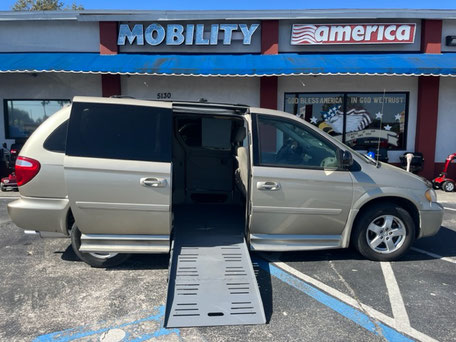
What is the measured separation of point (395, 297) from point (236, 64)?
23.0 ft

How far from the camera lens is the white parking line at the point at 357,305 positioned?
2.96 metres

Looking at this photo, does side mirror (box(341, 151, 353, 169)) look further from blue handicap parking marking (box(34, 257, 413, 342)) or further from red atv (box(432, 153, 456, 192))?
red atv (box(432, 153, 456, 192))

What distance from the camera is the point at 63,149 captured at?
390 cm

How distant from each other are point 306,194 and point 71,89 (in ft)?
28.4

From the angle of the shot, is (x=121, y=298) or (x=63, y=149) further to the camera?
(x=63, y=149)

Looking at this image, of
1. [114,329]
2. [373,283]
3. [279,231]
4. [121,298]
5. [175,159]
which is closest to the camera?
[114,329]

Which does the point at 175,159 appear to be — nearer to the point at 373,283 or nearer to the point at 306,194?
the point at 306,194

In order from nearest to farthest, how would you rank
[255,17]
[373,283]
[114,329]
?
[114,329]
[373,283]
[255,17]

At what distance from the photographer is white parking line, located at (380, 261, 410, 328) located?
10.4 ft

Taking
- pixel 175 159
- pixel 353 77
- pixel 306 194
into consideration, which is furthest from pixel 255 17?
pixel 306 194

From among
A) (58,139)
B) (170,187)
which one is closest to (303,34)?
(170,187)

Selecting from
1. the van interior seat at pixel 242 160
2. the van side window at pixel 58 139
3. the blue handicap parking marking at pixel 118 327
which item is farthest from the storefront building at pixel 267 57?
the blue handicap parking marking at pixel 118 327

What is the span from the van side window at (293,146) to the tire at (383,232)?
775mm

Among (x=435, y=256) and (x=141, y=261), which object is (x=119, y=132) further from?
(x=435, y=256)
